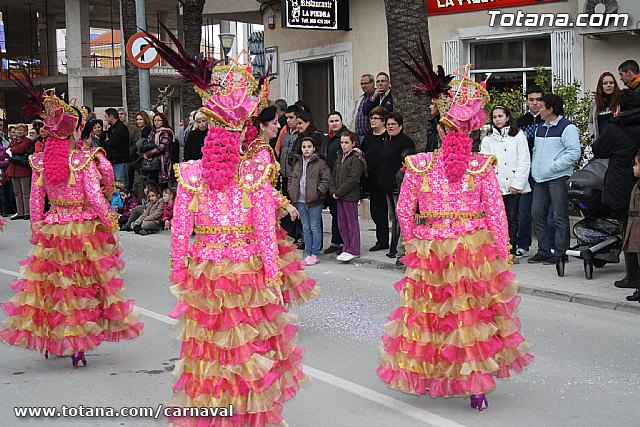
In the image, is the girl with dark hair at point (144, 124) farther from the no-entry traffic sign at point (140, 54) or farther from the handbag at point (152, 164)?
the no-entry traffic sign at point (140, 54)

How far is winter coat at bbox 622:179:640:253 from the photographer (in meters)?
9.43

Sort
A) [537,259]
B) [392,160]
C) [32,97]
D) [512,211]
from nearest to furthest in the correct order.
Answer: [32,97] → [537,259] → [512,211] → [392,160]

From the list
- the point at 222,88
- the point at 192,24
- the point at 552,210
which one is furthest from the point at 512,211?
the point at 192,24

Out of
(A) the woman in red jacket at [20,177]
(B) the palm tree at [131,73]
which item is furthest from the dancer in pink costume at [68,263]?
(B) the palm tree at [131,73]

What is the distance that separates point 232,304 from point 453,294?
1.68 metres

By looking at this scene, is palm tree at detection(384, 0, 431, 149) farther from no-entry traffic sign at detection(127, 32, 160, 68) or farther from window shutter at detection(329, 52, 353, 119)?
no-entry traffic sign at detection(127, 32, 160, 68)

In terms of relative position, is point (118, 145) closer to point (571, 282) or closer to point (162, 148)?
point (162, 148)

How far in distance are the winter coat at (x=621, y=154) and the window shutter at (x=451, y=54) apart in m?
8.52

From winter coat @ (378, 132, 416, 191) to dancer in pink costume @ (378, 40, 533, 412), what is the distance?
6.36m

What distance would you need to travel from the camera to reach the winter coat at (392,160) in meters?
13.0

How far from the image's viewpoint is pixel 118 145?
19812 mm

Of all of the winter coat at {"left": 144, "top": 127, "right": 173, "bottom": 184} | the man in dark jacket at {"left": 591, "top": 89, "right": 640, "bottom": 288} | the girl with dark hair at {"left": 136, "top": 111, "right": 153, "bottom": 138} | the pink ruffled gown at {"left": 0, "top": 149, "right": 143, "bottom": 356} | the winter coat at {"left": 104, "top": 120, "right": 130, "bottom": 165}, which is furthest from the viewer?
the winter coat at {"left": 104, "top": 120, "right": 130, "bottom": 165}

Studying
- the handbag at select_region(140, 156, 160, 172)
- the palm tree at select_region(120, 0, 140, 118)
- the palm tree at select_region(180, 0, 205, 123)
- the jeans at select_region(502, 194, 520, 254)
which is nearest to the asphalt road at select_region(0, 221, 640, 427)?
the jeans at select_region(502, 194, 520, 254)

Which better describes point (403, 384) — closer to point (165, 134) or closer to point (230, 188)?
point (230, 188)
